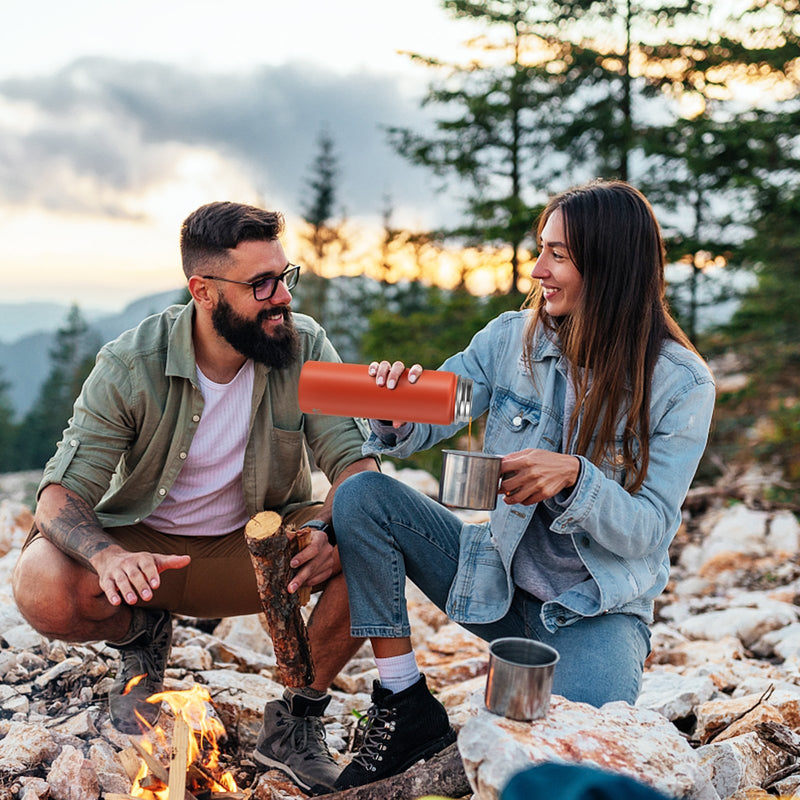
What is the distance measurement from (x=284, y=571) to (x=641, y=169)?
1250 cm

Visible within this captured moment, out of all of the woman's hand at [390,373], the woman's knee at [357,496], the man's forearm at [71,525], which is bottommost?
the man's forearm at [71,525]

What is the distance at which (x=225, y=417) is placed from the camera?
4.23m

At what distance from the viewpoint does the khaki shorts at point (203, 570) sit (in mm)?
4129

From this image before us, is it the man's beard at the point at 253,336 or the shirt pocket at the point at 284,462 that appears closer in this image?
the man's beard at the point at 253,336

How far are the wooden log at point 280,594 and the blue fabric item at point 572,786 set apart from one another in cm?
164

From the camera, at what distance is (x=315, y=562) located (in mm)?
3557

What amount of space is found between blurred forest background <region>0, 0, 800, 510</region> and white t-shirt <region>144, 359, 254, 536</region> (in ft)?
25.8

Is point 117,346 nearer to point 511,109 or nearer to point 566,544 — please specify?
point 566,544

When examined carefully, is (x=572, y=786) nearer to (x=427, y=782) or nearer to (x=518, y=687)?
(x=518, y=687)

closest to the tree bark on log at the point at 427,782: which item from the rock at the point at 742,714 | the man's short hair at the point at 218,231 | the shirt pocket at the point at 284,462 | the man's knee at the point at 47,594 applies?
the rock at the point at 742,714

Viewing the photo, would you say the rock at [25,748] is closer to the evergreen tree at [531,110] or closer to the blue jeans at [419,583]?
the blue jeans at [419,583]

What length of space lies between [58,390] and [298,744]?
57.7m

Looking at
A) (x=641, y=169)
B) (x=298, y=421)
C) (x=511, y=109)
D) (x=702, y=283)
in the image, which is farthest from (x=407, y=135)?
(x=298, y=421)

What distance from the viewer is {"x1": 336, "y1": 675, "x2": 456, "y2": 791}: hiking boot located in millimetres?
3203
